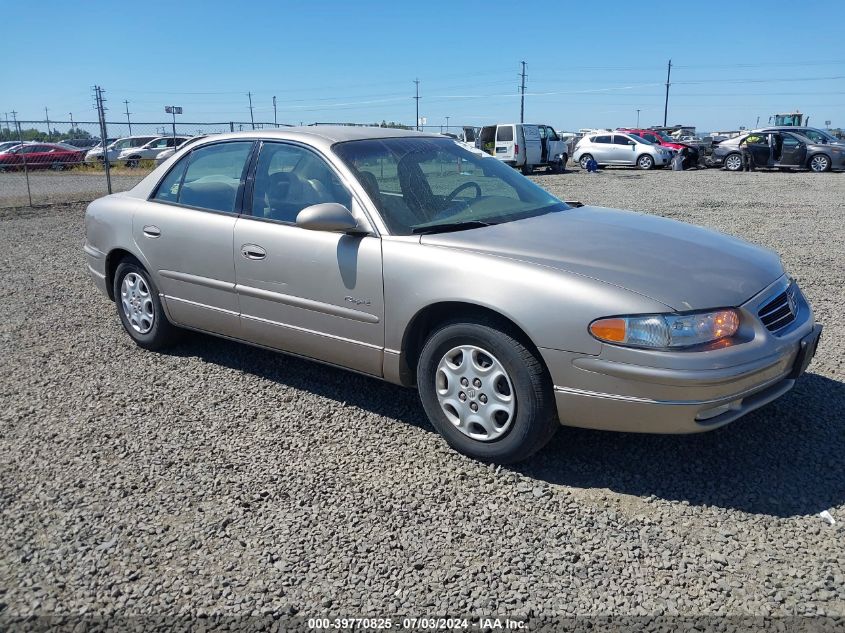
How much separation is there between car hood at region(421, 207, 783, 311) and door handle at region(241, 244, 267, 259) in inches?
42.3

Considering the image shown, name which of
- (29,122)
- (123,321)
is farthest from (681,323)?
(29,122)

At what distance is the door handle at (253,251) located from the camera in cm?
419

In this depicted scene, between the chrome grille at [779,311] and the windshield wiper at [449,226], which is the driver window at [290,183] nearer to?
the windshield wiper at [449,226]

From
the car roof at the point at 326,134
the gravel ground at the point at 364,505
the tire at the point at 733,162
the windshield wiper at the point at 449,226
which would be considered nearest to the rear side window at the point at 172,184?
the car roof at the point at 326,134

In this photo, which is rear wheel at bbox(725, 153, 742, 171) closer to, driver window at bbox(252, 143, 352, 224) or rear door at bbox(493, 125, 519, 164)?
rear door at bbox(493, 125, 519, 164)

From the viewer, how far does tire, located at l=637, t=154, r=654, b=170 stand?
96.3 ft

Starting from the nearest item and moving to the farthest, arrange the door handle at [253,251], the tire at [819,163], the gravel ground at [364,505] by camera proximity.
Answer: the gravel ground at [364,505] → the door handle at [253,251] → the tire at [819,163]

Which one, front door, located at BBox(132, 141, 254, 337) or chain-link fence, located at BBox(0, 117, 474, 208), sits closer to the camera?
front door, located at BBox(132, 141, 254, 337)

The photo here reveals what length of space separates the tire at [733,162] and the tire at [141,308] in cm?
2546

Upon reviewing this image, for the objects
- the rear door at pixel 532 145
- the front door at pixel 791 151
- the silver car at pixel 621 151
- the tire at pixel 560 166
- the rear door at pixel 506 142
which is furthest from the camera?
the silver car at pixel 621 151

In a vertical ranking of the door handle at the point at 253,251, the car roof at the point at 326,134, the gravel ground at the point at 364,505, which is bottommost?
the gravel ground at the point at 364,505

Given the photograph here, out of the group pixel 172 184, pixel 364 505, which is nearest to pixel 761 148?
pixel 172 184

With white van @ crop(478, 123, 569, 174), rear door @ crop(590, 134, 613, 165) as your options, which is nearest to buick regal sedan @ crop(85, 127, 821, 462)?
white van @ crop(478, 123, 569, 174)

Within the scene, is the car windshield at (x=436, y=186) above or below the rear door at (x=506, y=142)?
above
